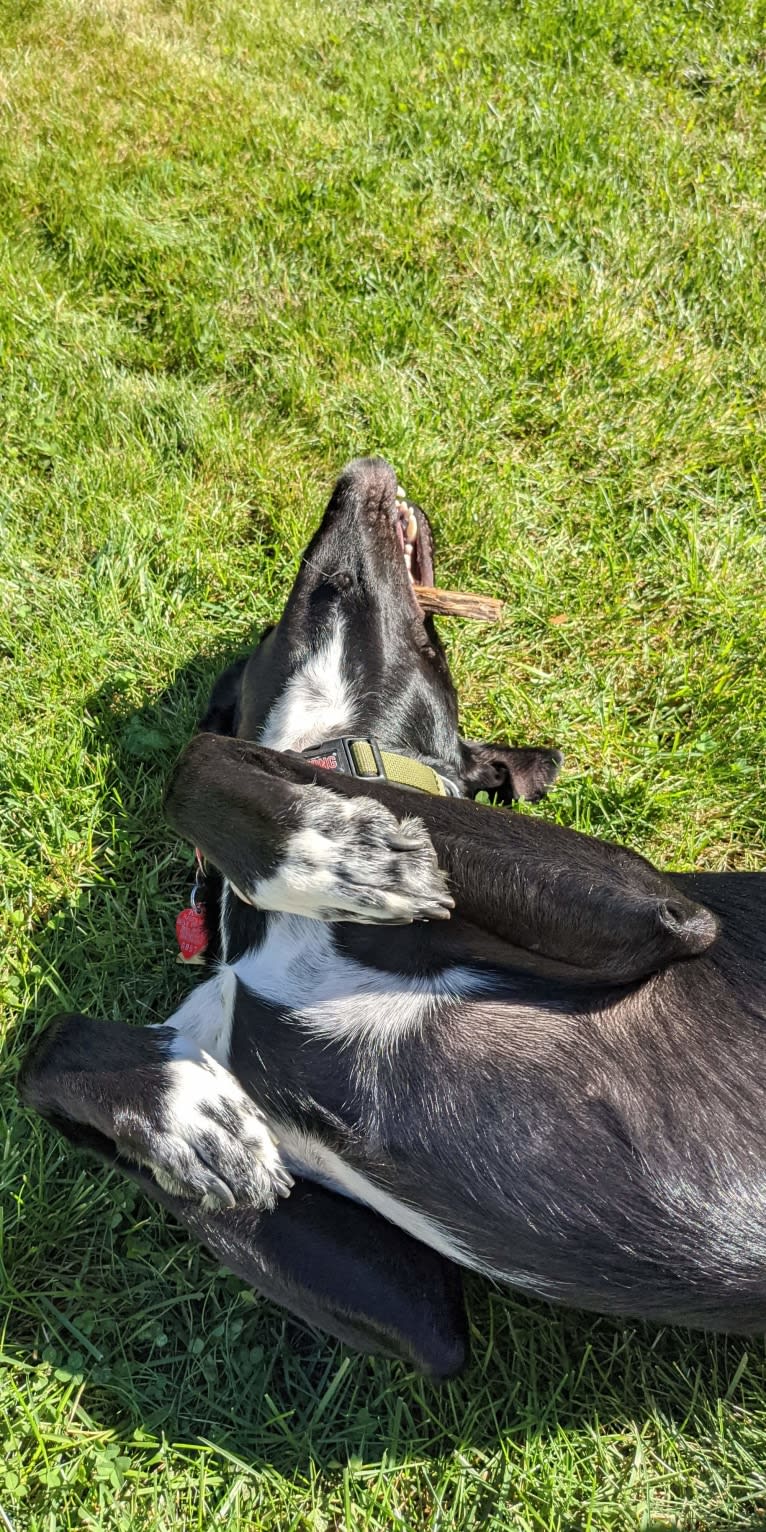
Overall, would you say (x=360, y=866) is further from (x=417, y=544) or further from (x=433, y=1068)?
(x=417, y=544)

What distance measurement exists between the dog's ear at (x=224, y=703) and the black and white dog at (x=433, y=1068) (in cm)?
60

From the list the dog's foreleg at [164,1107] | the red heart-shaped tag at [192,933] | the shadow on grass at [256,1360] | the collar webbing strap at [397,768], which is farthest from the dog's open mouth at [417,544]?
the shadow on grass at [256,1360]

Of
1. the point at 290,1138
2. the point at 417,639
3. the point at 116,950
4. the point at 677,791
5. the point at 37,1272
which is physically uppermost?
the point at 417,639

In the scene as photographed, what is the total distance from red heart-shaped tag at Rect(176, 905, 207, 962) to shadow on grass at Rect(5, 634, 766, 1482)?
0.67m

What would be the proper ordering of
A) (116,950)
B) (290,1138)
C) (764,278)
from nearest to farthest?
(290,1138), (116,950), (764,278)

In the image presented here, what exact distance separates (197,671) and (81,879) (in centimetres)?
86

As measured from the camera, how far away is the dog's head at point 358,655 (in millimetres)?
2840

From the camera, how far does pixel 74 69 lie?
5.12 m

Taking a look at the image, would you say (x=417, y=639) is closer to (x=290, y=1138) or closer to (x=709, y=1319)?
(x=290, y=1138)

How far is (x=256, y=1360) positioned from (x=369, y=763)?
65.9 inches

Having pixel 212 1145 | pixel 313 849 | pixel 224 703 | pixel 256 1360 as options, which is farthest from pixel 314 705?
pixel 256 1360

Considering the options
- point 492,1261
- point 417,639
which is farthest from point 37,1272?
point 417,639

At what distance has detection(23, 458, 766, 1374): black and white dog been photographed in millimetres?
2158

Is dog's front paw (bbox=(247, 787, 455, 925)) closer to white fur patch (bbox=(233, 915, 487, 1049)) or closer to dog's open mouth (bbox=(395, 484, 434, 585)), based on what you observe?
white fur patch (bbox=(233, 915, 487, 1049))
